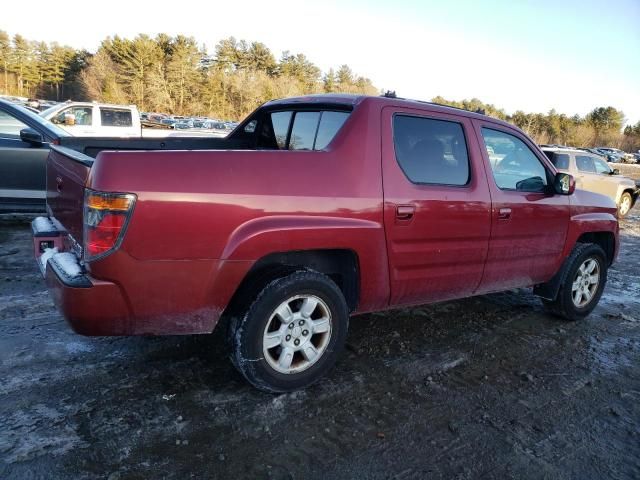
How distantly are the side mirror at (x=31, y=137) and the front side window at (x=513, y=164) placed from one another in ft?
19.4

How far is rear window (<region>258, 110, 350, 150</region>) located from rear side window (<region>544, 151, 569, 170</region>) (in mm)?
9612

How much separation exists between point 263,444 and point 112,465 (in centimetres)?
72

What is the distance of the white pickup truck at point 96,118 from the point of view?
472 inches

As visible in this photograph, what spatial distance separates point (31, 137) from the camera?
6500mm

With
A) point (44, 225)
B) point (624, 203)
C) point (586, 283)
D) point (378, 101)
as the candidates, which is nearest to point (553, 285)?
point (586, 283)

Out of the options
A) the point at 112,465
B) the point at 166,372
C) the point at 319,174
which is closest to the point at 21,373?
the point at 166,372

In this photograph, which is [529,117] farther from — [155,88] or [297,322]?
[297,322]

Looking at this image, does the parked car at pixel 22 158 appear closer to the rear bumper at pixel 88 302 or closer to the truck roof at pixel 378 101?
the truck roof at pixel 378 101

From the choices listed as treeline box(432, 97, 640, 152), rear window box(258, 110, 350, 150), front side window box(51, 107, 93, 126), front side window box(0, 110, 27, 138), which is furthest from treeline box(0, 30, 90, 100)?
rear window box(258, 110, 350, 150)

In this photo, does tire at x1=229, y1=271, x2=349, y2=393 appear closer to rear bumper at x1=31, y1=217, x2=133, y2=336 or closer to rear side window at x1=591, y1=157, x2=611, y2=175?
rear bumper at x1=31, y1=217, x2=133, y2=336

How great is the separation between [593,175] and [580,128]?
233ft

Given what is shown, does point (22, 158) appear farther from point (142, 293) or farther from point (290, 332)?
point (290, 332)

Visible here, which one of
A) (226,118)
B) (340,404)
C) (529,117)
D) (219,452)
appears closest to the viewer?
(219,452)

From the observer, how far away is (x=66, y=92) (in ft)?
225
